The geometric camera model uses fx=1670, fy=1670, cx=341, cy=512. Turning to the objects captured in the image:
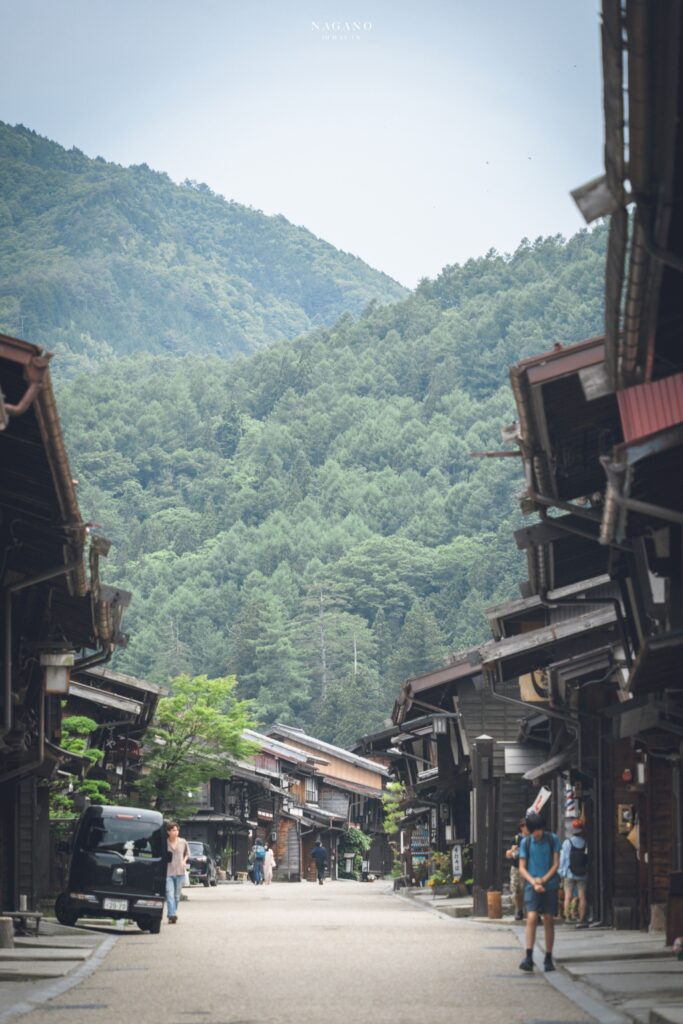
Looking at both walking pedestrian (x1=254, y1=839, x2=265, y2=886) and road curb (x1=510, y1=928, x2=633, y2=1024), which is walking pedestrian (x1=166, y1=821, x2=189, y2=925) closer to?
road curb (x1=510, y1=928, x2=633, y2=1024)

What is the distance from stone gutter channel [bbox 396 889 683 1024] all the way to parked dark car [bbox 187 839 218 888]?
3669 cm

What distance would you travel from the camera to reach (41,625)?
2230 centimetres

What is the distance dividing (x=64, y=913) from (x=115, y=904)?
95 cm

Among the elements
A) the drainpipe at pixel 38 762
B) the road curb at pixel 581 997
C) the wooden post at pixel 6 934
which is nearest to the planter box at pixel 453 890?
the drainpipe at pixel 38 762

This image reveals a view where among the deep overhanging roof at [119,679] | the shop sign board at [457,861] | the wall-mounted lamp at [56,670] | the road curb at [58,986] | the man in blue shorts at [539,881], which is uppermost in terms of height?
the deep overhanging roof at [119,679]

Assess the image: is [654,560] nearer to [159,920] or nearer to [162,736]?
[159,920]

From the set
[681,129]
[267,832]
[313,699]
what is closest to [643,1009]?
[681,129]

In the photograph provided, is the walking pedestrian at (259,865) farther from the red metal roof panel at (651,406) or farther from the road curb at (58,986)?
the red metal roof panel at (651,406)

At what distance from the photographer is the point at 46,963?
674 inches

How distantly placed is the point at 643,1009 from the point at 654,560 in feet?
14.9

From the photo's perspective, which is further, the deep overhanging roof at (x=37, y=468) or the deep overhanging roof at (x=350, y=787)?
the deep overhanging roof at (x=350, y=787)

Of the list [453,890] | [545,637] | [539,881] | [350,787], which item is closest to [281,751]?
[350,787]

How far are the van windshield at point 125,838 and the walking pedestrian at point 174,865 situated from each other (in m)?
1.17

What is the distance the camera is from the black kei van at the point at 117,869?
24719mm
